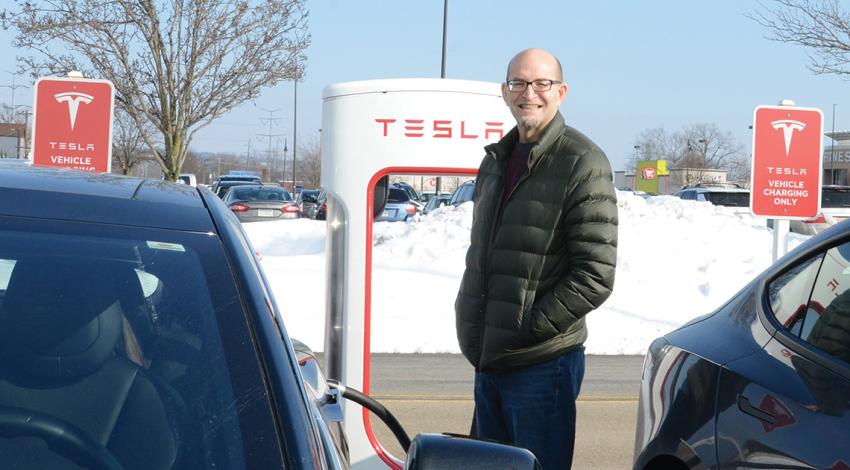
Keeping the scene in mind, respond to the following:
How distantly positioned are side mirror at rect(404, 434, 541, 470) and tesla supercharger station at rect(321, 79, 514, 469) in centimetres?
246

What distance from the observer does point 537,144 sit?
3.79m

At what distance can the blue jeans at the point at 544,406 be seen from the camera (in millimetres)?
3797

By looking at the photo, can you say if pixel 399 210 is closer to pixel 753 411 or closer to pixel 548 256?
pixel 548 256

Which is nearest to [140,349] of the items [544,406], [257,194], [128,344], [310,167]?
[128,344]

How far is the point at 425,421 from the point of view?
23.4 feet

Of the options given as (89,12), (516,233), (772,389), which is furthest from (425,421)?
(89,12)

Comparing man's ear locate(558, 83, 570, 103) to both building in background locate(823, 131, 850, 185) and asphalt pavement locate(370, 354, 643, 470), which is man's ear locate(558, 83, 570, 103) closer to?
asphalt pavement locate(370, 354, 643, 470)

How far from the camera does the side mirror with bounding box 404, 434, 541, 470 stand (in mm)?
2045

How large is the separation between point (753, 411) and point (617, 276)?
38.1ft

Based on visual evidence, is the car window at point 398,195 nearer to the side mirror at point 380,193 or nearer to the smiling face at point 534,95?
the side mirror at point 380,193

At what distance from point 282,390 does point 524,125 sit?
2.16 metres

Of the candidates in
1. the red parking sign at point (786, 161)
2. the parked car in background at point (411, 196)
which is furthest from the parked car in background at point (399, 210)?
the red parking sign at point (786, 161)

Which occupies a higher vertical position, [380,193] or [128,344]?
[380,193]

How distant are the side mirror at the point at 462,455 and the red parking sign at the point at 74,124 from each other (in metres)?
7.37
